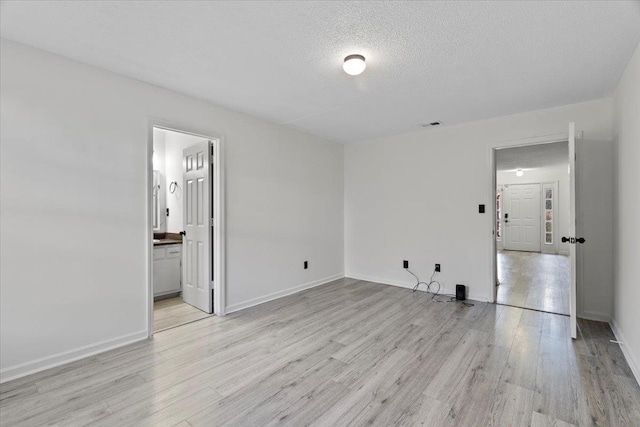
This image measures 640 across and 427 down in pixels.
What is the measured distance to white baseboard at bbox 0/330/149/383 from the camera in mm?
2122

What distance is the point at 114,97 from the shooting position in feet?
8.54

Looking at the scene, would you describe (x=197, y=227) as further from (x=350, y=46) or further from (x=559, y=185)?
(x=559, y=185)

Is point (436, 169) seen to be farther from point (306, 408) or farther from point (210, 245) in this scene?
point (306, 408)

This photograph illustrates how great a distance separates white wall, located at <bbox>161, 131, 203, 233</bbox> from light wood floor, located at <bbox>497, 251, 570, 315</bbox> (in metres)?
4.78

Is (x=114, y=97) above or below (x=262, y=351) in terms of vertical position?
above

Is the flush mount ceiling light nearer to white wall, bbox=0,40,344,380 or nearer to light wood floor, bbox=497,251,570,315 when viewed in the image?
white wall, bbox=0,40,344,380

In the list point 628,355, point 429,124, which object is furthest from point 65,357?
point 429,124

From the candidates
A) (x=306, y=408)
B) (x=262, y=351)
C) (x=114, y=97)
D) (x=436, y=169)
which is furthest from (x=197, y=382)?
(x=436, y=169)

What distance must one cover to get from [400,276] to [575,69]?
10.6ft

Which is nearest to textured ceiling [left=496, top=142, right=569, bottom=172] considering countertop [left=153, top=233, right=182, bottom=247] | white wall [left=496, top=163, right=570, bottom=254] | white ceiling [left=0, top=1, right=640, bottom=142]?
white wall [left=496, top=163, right=570, bottom=254]

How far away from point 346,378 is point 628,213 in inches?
105

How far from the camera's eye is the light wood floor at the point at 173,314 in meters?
3.22

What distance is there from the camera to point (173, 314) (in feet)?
11.5

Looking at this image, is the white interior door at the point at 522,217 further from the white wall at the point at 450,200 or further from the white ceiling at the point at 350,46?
the white ceiling at the point at 350,46
